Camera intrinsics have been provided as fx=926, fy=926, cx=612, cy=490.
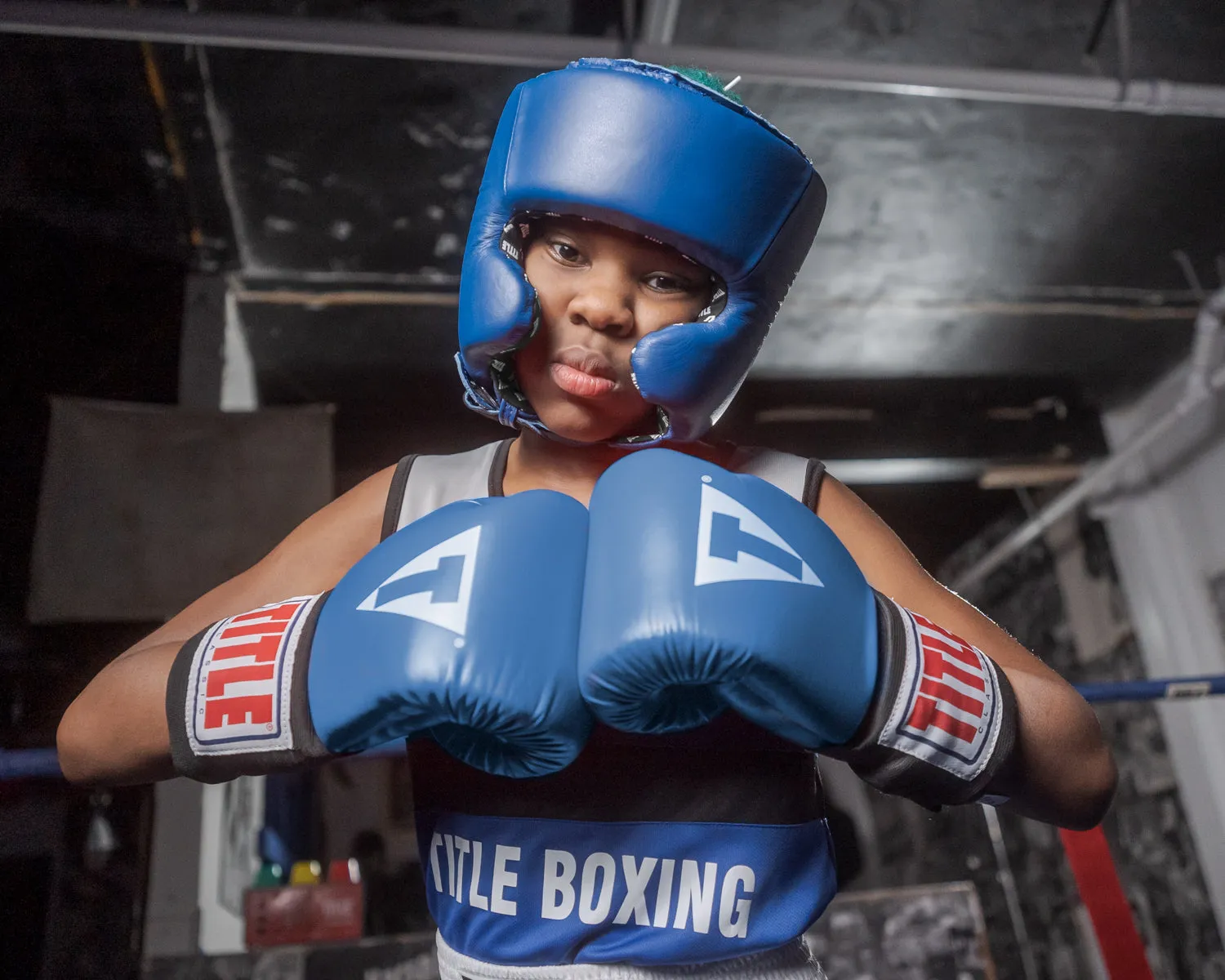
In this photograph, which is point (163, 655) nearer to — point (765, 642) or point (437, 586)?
point (437, 586)

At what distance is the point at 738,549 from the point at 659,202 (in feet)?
1.33

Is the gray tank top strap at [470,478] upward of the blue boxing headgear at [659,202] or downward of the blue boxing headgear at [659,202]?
downward

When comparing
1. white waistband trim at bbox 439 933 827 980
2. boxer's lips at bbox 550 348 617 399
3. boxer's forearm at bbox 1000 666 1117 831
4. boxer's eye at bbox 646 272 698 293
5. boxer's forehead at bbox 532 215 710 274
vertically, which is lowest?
white waistband trim at bbox 439 933 827 980

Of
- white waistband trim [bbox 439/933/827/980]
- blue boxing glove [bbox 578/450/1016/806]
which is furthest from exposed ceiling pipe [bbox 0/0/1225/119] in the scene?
white waistband trim [bbox 439/933/827/980]

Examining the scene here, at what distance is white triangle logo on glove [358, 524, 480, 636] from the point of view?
2.33 feet

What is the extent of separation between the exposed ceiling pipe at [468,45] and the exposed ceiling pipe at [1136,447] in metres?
1.60

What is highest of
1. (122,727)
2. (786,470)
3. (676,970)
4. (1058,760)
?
(786,470)

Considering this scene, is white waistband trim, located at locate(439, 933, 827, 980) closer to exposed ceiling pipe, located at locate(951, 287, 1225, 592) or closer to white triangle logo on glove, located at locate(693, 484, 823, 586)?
white triangle logo on glove, located at locate(693, 484, 823, 586)

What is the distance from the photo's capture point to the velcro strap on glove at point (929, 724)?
0.75 m

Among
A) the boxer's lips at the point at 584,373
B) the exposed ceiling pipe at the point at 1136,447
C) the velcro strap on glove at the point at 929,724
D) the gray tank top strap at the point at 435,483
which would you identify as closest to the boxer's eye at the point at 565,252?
the boxer's lips at the point at 584,373

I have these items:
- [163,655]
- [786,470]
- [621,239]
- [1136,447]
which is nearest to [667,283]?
[621,239]

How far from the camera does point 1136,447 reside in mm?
4008

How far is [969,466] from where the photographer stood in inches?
178

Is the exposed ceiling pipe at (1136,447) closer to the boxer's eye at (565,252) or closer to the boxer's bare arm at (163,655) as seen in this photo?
the boxer's eye at (565,252)
